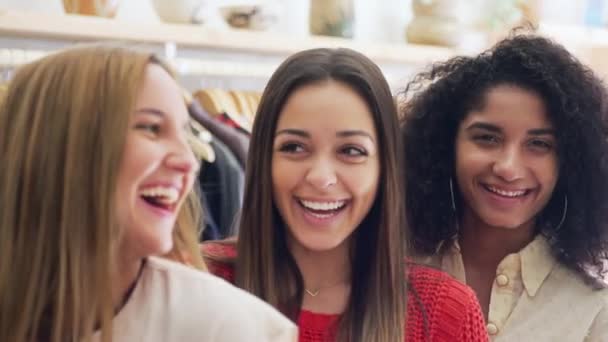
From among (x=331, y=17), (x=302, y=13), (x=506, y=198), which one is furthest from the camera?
(x=302, y=13)

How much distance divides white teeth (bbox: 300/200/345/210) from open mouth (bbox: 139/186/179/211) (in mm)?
296

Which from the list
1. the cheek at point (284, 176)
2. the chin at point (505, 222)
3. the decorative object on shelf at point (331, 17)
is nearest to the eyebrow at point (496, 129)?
the chin at point (505, 222)

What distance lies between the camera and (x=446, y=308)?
0.99 m

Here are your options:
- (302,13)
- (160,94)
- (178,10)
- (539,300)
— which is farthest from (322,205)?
(302,13)

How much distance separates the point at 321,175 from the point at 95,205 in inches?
13.4

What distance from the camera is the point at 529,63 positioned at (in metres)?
1.14

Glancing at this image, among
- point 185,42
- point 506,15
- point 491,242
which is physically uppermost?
point 506,15

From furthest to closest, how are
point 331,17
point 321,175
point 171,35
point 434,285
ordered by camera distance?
point 331,17, point 171,35, point 434,285, point 321,175

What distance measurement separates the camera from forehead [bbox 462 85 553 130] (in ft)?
3.61

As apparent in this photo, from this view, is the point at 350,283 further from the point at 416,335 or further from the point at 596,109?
the point at 596,109

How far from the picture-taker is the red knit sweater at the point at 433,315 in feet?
3.22

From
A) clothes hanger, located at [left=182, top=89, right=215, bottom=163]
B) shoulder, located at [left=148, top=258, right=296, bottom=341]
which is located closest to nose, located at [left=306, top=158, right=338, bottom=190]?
shoulder, located at [left=148, top=258, right=296, bottom=341]

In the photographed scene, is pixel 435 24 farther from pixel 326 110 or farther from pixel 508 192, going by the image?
pixel 326 110

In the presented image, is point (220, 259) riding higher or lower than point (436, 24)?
lower
